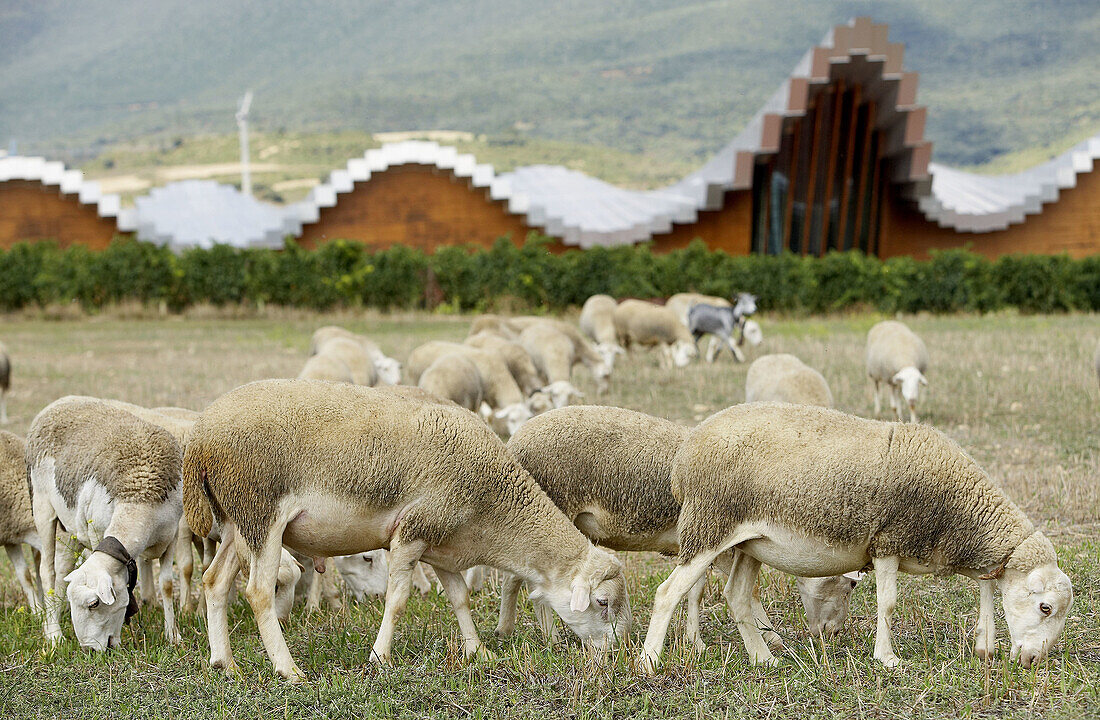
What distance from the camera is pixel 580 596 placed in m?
5.25

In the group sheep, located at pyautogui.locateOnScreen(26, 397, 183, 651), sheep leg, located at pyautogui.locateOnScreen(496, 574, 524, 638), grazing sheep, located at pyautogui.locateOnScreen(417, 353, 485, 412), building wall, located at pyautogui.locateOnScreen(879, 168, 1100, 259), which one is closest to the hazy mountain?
building wall, located at pyautogui.locateOnScreen(879, 168, 1100, 259)

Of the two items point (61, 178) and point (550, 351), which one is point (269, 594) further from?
point (61, 178)

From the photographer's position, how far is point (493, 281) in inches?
1153

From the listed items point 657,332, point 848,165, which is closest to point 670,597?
point 657,332

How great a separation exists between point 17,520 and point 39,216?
3018cm

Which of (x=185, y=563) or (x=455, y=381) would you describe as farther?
(x=455, y=381)

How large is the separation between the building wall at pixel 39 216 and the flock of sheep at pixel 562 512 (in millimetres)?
30338

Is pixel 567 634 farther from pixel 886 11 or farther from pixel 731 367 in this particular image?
pixel 886 11

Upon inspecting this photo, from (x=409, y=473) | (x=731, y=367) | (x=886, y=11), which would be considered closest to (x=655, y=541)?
(x=409, y=473)

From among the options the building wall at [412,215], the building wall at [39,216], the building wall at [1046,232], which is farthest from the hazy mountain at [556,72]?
the building wall at [39,216]

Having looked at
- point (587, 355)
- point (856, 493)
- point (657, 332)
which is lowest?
point (657, 332)

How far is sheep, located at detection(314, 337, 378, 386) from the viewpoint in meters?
12.0

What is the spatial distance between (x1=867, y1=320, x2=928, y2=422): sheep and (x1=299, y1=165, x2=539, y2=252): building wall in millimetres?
20957

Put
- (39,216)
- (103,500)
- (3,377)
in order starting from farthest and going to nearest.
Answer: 1. (39,216)
2. (3,377)
3. (103,500)
